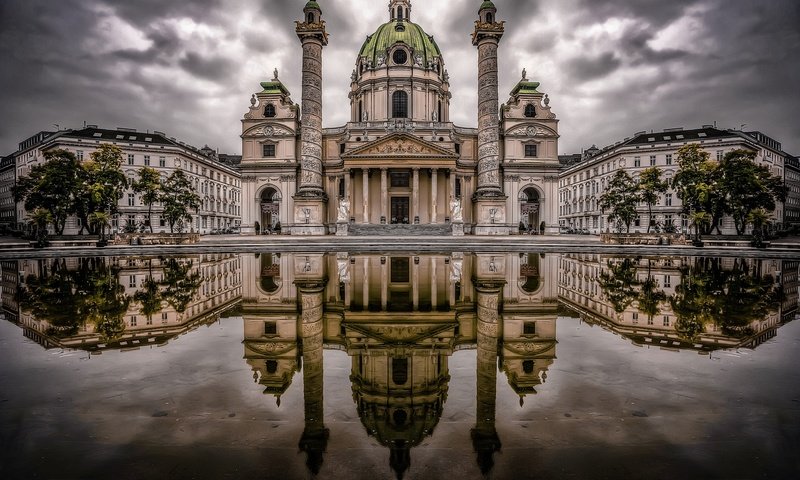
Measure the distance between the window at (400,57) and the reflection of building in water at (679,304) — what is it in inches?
2107

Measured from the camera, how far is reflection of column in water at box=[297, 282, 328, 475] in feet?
10.6

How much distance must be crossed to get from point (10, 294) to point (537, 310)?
14471mm

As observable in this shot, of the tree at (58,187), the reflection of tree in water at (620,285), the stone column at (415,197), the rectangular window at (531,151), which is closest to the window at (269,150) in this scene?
the stone column at (415,197)

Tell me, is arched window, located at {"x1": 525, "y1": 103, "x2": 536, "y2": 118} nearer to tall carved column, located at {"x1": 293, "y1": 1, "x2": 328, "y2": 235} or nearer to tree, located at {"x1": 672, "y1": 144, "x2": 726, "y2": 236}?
tree, located at {"x1": 672, "y1": 144, "x2": 726, "y2": 236}

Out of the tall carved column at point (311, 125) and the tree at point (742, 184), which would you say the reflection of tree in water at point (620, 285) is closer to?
the tree at point (742, 184)

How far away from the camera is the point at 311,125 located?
46.8m

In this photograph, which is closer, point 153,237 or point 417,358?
point 417,358

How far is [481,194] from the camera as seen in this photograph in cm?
4644

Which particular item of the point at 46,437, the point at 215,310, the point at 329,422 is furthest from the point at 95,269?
the point at 329,422

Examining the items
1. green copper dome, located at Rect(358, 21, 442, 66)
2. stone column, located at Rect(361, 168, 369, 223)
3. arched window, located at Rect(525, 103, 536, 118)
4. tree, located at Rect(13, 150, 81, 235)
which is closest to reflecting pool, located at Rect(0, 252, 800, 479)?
tree, located at Rect(13, 150, 81, 235)

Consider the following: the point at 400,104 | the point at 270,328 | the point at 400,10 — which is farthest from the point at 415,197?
the point at 270,328

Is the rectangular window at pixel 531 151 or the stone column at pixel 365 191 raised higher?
the rectangular window at pixel 531 151

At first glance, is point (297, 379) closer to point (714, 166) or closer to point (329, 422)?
point (329, 422)

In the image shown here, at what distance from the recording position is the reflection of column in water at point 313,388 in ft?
10.6
